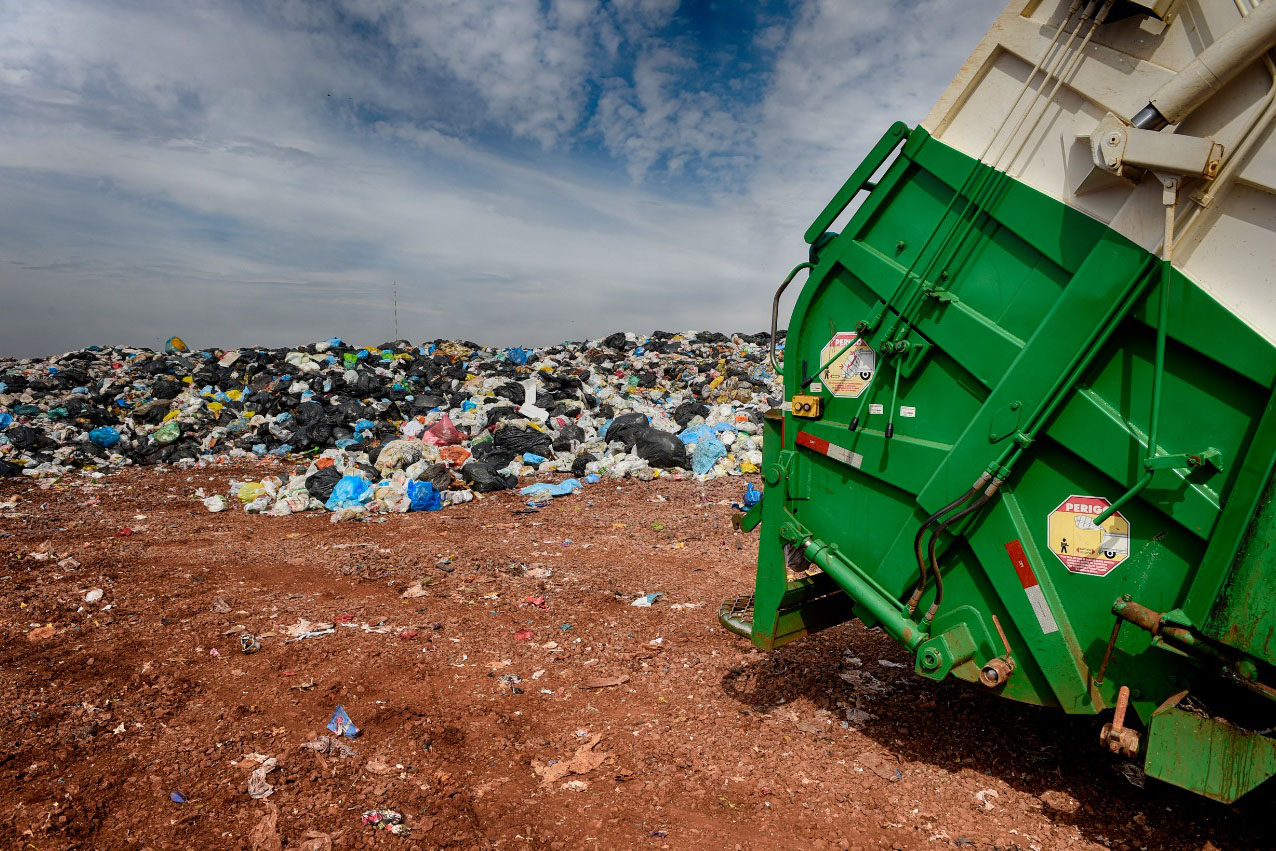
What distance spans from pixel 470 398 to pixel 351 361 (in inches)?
130

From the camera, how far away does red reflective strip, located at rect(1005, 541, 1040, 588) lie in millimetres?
2303

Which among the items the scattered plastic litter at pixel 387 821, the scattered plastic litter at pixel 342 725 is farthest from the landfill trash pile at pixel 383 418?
the scattered plastic litter at pixel 387 821

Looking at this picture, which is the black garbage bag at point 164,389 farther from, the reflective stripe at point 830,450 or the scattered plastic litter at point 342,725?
the reflective stripe at point 830,450

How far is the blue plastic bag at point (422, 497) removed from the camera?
23.3ft

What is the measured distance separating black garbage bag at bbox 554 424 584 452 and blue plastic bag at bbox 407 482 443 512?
2155mm

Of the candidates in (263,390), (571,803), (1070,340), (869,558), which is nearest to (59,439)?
(263,390)

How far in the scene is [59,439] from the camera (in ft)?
29.8

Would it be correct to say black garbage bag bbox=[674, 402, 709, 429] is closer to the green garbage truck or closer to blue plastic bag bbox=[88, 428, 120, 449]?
the green garbage truck

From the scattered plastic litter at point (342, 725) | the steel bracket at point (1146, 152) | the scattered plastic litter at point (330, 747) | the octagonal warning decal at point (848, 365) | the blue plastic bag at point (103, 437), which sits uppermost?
the steel bracket at point (1146, 152)

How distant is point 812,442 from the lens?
9.80ft

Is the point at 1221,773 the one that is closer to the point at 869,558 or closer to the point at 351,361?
the point at 869,558

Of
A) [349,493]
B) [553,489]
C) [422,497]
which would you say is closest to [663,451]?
[553,489]

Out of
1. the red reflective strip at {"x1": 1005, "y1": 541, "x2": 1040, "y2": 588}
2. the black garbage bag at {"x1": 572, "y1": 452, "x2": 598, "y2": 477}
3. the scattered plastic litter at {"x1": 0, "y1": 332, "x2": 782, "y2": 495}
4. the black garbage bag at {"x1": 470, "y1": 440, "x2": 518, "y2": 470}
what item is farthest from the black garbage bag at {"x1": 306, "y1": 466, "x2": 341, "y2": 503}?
the red reflective strip at {"x1": 1005, "y1": 541, "x2": 1040, "y2": 588}

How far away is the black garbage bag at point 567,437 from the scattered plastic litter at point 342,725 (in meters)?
5.93
